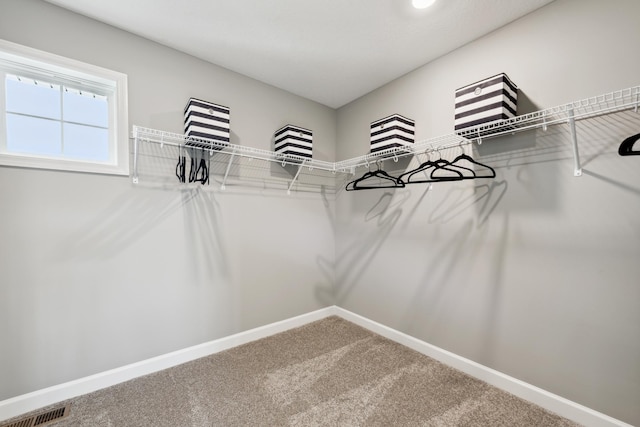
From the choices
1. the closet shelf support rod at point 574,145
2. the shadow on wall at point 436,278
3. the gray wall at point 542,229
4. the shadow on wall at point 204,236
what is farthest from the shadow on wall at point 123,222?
the closet shelf support rod at point 574,145

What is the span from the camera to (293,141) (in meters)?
2.51

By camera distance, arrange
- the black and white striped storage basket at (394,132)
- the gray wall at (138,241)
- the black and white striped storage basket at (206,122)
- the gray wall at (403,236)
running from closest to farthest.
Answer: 1. the gray wall at (403,236)
2. the gray wall at (138,241)
3. the black and white striped storage basket at (206,122)
4. the black and white striped storage basket at (394,132)

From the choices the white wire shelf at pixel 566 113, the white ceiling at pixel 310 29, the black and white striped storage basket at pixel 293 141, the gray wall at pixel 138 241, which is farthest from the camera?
the black and white striped storage basket at pixel 293 141

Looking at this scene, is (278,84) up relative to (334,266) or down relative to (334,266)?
up

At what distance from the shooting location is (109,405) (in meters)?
1.66

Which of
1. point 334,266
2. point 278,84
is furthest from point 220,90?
point 334,266

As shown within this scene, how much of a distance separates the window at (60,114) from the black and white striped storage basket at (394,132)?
198 centimetres

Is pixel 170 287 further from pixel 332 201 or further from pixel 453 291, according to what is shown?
pixel 453 291

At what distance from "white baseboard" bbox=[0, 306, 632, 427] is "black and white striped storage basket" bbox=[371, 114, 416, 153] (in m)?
1.75

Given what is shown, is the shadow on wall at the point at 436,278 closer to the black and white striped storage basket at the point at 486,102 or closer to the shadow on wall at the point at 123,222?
the black and white striped storage basket at the point at 486,102

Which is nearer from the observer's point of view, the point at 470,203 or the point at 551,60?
the point at 551,60

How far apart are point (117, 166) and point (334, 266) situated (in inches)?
91.1

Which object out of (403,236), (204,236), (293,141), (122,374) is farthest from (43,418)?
(403,236)

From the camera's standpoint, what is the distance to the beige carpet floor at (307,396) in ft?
5.11
